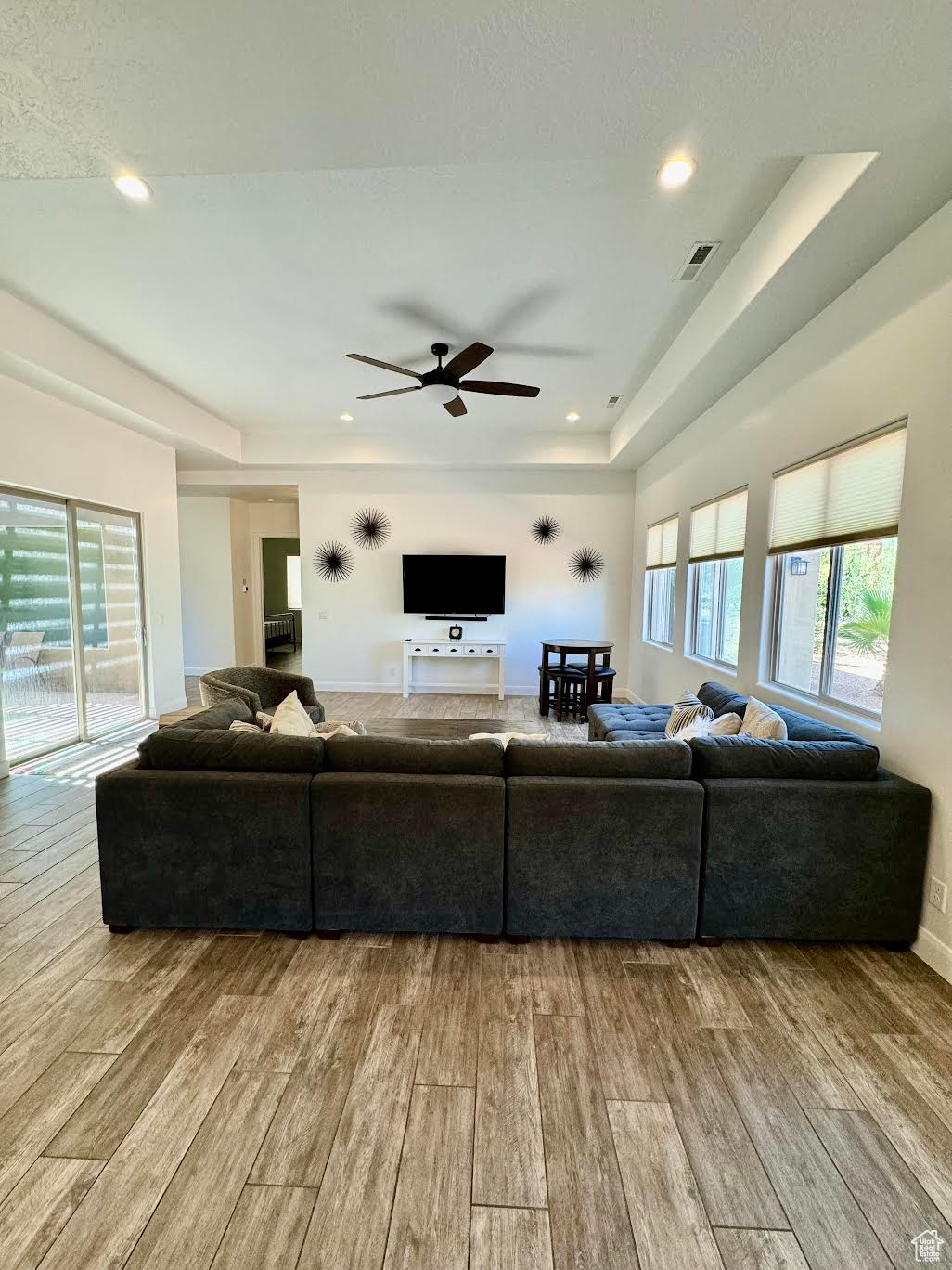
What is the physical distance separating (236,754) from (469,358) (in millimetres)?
2826

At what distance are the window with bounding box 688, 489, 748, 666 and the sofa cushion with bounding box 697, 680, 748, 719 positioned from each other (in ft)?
1.62

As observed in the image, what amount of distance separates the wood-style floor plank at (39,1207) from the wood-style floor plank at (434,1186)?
735 mm

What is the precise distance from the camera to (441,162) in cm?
175

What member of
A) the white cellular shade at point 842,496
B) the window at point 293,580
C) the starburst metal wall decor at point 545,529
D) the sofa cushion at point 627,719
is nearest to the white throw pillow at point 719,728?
the sofa cushion at point 627,719

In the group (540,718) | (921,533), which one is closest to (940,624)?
(921,533)

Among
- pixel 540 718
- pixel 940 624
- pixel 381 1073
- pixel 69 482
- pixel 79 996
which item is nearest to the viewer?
pixel 381 1073

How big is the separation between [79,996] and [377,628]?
533cm

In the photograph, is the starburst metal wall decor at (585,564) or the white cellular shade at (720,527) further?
Result: the starburst metal wall decor at (585,564)

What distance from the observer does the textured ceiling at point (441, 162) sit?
1.34 metres

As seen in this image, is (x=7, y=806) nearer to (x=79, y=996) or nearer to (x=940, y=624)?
(x=79, y=996)

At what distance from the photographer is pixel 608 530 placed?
6.71 metres

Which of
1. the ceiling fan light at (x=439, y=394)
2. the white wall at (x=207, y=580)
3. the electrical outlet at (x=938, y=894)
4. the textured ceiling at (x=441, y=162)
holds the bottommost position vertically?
the electrical outlet at (x=938, y=894)

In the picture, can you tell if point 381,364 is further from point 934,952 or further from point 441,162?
point 934,952

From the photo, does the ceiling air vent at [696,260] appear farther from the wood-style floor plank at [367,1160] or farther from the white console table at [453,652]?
the white console table at [453,652]
